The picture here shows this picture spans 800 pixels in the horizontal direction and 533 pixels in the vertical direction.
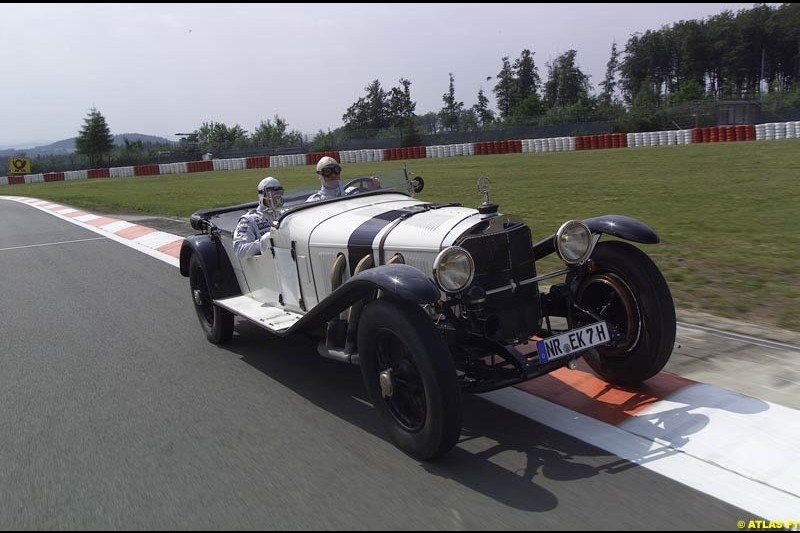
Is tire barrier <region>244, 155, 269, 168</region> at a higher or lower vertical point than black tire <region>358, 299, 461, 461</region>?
higher

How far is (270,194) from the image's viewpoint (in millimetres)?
5332

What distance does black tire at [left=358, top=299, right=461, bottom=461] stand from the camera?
10.9 feet

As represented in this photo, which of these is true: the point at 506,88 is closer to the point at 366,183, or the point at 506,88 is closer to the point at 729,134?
the point at 729,134

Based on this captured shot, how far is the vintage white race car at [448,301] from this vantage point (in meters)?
3.53

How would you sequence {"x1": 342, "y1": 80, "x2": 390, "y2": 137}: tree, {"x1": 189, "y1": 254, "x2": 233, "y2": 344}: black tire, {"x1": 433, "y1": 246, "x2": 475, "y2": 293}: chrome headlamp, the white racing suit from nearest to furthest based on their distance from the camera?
{"x1": 433, "y1": 246, "x2": 475, "y2": 293}: chrome headlamp
the white racing suit
{"x1": 189, "y1": 254, "x2": 233, "y2": 344}: black tire
{"x1": 342, "y1": 80, "x2": 390, "y2": 137}: tree

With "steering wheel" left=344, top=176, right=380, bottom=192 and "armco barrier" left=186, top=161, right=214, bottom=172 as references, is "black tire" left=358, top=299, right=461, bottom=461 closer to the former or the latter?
"steering wheel" left=344, top=176, right=380, bottom=192

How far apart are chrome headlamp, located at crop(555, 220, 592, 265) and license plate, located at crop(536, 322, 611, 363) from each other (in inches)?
19.8

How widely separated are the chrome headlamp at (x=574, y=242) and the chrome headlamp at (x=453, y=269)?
0.80 metres

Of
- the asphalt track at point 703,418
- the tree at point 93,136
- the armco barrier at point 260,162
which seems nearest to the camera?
the asphalt track at point 703,418

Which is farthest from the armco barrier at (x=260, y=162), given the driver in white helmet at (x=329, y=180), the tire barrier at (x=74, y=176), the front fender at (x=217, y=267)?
the driver in white helmet at (x=329, y=180)

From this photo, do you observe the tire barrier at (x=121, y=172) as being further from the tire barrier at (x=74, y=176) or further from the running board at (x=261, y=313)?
the running board at (x=261, y=313)

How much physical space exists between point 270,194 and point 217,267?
1125 mm

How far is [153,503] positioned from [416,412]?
55.1 inches

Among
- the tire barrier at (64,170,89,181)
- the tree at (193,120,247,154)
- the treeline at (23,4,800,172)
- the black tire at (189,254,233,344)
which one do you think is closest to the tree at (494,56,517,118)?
the treeline at (23,4,800,172)
